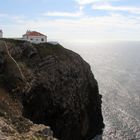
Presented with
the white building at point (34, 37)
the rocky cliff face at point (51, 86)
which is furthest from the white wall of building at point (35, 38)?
the rocky cliff face at point (51, 86)

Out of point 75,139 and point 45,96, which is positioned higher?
point 45,96

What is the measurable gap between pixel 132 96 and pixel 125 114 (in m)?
39.4

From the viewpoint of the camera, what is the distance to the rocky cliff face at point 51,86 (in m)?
79.2

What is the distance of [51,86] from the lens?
8538 cm

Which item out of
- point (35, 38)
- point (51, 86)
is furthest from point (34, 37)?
point (51, 86)

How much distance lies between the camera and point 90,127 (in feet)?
349

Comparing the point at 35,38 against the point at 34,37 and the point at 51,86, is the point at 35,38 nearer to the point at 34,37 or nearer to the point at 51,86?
the point at 34,37

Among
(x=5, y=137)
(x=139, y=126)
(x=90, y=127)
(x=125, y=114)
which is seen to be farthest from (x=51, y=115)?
(x=125, y=114)

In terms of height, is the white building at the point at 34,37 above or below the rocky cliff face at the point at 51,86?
above

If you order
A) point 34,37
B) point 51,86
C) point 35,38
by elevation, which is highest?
point 34,37

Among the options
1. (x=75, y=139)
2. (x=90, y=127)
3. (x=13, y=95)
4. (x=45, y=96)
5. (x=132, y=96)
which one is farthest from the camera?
(x=132, y=96)

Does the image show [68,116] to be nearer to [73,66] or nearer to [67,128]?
[67,128]

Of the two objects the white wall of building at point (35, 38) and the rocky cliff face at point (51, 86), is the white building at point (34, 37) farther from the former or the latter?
the rocky cliff face at point (51, 86)

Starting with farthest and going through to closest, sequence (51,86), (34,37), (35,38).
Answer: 1. (35,38)
2. (34,37)
3. (51,86)
